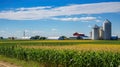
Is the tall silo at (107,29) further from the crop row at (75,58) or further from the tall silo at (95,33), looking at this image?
the crop row at (75,58)

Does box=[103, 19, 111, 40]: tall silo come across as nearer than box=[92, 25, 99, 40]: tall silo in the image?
Yes

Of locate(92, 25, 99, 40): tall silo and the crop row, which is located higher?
the crop row

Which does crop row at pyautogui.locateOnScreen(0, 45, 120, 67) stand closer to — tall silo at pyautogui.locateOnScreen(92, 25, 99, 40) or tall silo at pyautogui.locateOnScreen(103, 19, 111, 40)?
tall silo at pyautogui.locateOnScreen(103, 19, 111, 40)

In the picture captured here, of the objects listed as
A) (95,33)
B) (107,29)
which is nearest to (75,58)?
(107,29)

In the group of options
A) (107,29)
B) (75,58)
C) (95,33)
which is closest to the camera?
(75,58)

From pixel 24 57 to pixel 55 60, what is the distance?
29.8 feet

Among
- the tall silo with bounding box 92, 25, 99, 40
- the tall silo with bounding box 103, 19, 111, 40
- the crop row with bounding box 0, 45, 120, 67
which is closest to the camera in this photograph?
the crop row with bounding box 0, 45, 120, 67

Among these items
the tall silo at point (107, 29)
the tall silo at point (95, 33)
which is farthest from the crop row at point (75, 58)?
the tall silo at point (95, 33)

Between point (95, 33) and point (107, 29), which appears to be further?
point (95, 33)

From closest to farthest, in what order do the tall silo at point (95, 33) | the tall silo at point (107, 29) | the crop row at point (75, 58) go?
the crop row at point (75, 58), the tall silo at point (107, 29), the tall silo at point (95, 33)

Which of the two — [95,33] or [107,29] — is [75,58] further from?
[95,33]

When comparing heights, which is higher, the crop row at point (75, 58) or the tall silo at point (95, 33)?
the crop row at point (75, 58)

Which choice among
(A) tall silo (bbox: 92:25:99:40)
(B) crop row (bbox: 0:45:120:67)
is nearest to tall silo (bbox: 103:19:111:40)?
(A) tall silo (bbox: 92:25:99:40)

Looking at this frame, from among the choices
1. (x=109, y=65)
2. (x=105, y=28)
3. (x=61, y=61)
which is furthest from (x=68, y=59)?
(x=105, y=28)
